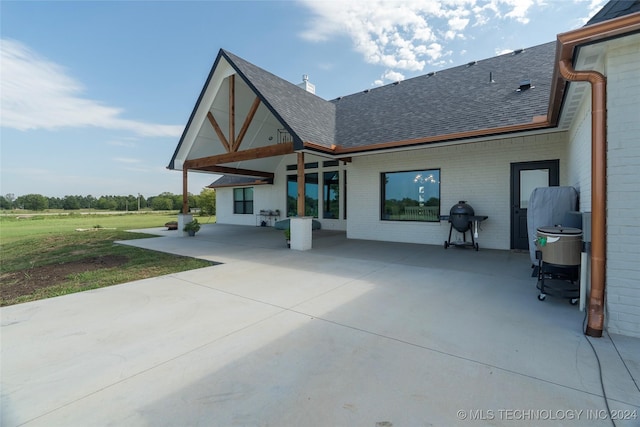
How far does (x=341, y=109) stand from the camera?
12.8 m

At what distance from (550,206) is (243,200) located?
52.6ft

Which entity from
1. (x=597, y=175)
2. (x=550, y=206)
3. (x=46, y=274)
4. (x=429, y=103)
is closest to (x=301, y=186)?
(x=429, y=103)

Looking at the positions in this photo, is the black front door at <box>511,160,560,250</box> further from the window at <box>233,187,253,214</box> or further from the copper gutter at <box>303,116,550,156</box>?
the window at <box>233,187,253,214</box>

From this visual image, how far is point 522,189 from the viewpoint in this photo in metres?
7.57

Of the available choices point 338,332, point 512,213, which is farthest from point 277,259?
point 512,213

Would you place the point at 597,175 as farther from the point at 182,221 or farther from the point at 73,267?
the point at 182,221

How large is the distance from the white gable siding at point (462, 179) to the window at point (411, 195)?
186 mm

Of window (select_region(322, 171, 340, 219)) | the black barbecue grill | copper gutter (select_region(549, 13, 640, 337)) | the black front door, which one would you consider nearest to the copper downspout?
copper gutter (select_region(549, 13, 640, 337))

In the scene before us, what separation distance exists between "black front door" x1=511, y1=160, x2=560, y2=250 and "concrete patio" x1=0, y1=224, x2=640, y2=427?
3.97 metres

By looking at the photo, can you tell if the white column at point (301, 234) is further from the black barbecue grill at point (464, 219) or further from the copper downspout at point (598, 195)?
the copper downspout at point (598, 195)

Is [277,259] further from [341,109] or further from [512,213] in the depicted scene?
[341,109]

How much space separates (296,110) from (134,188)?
5832cm
